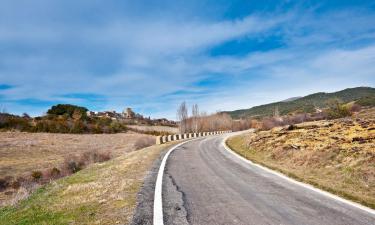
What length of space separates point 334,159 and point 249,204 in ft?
23.4

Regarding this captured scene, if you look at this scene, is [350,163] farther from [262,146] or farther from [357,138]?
[262,146]

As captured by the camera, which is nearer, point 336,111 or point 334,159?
point 334,159

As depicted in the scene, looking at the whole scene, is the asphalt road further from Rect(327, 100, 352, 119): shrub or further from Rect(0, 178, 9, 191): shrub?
Rect(327, 100, 352, 119): shrub

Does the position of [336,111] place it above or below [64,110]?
below

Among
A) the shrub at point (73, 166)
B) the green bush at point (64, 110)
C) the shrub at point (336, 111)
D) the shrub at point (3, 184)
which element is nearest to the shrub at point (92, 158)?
the shrub at point (73, 166)

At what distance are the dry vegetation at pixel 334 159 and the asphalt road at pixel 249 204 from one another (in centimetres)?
95

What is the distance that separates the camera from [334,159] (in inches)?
479

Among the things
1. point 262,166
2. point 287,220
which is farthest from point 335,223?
point 262,166

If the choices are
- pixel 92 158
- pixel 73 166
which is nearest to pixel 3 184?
pixel 73 166

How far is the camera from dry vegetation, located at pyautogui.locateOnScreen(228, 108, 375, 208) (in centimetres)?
861

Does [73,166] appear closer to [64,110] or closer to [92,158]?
[92,158]

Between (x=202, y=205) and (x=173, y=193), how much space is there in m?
1.43

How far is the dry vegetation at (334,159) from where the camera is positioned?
8.61m

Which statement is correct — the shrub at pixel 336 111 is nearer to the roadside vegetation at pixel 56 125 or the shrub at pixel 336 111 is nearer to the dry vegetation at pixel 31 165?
the dry vegetation at pixel 31 165
